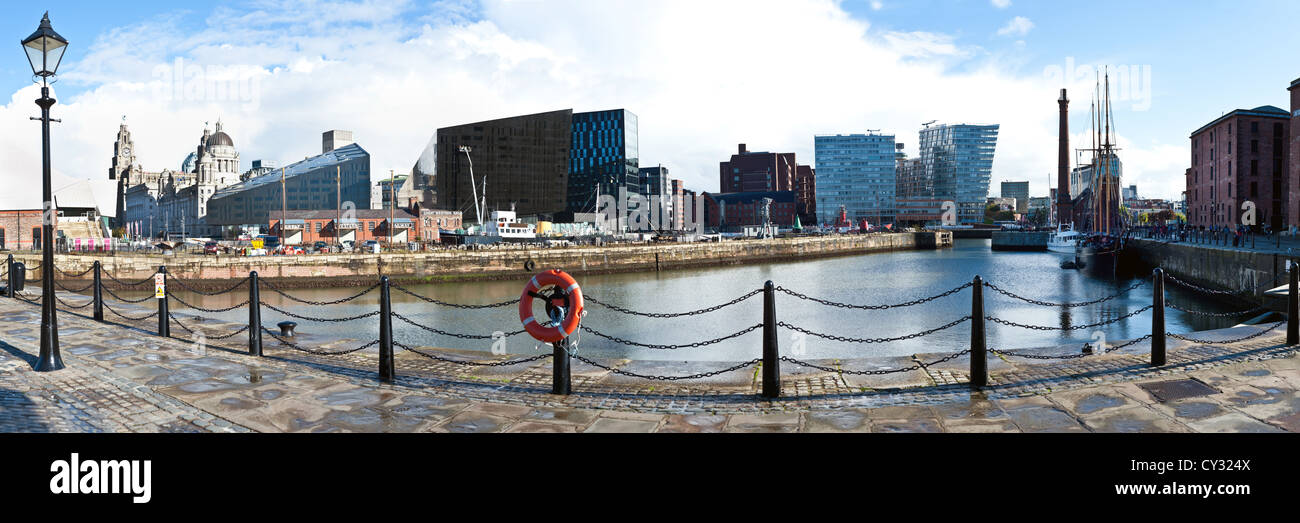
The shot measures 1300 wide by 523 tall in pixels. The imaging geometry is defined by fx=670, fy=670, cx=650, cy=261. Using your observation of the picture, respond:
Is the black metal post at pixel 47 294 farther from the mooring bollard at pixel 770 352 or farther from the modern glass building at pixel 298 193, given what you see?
the modern glass building at pixel 298 193

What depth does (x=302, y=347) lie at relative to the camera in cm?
1073

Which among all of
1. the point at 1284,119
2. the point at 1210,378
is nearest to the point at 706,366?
the point at 1210,378

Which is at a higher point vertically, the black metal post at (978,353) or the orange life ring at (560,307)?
the orange life ring at (560,307)

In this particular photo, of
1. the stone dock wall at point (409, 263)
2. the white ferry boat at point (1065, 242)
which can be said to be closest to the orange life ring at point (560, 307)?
the stone dock wall at point (409, 263)

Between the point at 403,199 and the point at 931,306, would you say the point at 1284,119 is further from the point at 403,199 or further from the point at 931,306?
the point at 403,199

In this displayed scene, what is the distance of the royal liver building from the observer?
13188 centimetres

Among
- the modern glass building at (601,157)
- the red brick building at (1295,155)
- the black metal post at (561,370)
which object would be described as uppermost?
the modern glass building at (601,157)

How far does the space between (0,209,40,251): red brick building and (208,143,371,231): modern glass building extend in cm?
6686

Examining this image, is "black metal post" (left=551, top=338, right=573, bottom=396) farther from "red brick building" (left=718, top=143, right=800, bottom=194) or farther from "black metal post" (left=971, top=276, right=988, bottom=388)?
"red brick building" (left=718, top=143, right=800, bottom=194)

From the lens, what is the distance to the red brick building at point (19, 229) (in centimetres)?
4525

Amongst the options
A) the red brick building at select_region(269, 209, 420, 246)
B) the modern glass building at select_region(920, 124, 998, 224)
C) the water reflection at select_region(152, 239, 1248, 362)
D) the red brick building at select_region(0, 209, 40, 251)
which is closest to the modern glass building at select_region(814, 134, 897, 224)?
the modern glass building at select_region(920, 124, 998, 224)

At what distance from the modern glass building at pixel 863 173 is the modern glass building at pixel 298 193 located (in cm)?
11210
